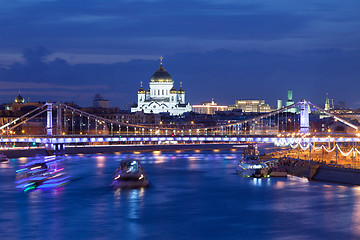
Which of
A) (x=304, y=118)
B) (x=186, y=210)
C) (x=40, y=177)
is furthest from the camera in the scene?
(x=304, y=118)

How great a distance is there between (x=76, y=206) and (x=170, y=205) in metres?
4.62

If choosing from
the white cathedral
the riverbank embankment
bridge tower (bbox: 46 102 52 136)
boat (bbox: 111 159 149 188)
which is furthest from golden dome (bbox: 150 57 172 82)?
boat (bbox: 111 159 149 188)

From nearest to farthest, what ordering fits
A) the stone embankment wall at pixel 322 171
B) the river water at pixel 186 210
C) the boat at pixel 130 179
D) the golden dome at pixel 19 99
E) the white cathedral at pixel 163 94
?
the river water at pixel 186 210, the stone embankment wall at pixel 322 171, the boat at pixel 130 179, the golden dome at pixel 19 99, the white cathedral at pixel 163 94

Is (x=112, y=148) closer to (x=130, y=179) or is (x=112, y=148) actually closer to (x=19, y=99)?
(x=130, y=179)

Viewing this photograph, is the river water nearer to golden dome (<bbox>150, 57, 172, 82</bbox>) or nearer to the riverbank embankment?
the riverbank embankment

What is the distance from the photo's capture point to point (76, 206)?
41.6 m

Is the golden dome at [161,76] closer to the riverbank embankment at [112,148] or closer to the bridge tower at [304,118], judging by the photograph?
the riverbank embankment at [112,148]

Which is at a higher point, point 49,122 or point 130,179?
point 49,122

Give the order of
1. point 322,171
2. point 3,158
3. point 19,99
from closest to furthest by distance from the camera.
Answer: point 322,171 → point 3,158 → point 19,99

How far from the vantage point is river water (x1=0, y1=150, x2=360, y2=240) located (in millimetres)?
33906

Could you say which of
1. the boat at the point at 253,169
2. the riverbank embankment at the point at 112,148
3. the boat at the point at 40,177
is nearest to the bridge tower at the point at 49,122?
the riverbank embankment at the point at 112,148

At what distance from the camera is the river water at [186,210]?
3391cm

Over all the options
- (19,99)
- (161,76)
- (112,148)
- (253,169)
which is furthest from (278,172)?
(19,99)

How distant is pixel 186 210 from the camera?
40156 mm
